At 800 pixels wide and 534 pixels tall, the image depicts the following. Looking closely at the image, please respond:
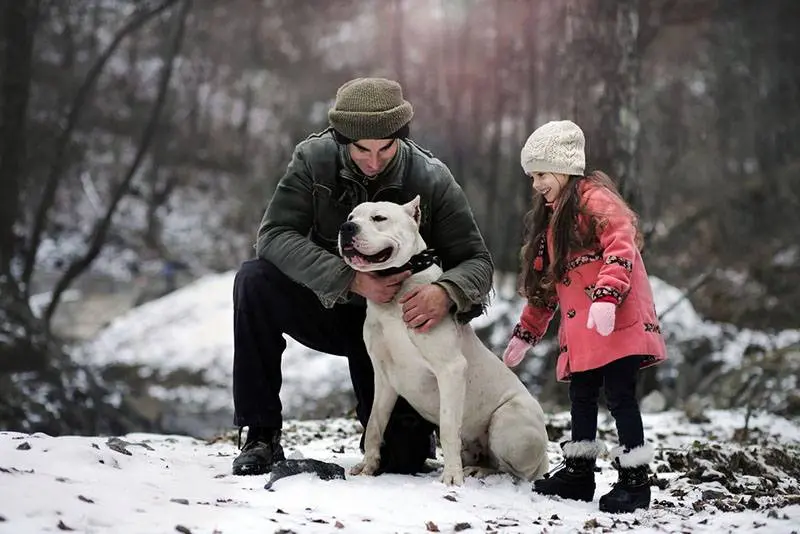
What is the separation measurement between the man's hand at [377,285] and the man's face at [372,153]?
540 millimetres

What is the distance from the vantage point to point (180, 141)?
27.8 metres

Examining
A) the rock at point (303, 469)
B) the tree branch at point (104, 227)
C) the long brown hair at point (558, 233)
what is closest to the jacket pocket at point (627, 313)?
the long brown hair at point (558, 233)

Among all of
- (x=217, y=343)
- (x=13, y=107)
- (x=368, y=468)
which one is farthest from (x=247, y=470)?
(x=217, y=343)

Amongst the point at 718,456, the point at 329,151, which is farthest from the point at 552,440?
the point at 329,151

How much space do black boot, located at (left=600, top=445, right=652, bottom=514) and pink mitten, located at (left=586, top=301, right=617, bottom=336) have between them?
0.57 m

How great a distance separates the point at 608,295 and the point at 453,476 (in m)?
1.03

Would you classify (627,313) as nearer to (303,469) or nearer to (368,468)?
(368,468)

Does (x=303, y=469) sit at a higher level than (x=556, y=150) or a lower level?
lower

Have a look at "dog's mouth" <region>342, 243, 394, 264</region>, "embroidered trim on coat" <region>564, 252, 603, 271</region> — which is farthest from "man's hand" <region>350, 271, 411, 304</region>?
"embroidered trim on coat" <region>564, 252, 603, 271</region>

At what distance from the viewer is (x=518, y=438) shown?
3.79 m

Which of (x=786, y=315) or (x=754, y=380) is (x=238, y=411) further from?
(x=786, y=315)

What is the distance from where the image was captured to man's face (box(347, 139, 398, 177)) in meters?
3.84

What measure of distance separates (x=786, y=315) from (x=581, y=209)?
10647 millimetres

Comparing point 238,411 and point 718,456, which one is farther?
point 718,456
